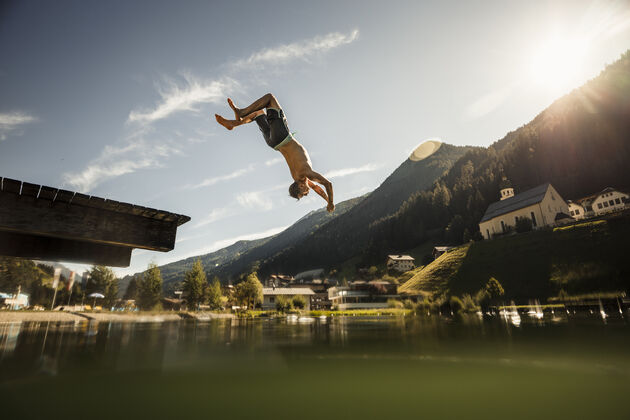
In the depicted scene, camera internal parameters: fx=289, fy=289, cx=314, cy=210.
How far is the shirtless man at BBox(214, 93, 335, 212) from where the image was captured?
5.42 meters

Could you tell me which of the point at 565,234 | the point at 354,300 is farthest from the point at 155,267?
the point at 565,234

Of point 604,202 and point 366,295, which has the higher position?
point 604,202

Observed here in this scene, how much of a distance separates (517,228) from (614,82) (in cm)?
11391

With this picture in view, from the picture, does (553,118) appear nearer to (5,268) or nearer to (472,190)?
(472,190)

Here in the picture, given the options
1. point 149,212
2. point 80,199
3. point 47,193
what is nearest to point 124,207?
point 149,212

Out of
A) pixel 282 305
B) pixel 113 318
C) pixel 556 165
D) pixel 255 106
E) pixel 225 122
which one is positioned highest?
pixel 556 165

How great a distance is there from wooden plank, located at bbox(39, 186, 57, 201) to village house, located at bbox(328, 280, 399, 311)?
65758 millimetres

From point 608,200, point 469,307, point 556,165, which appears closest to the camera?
point 469,307

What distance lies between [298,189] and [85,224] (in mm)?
3437

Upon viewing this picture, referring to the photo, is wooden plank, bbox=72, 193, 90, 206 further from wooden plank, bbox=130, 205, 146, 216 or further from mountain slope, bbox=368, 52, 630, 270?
mountain slope, bbox=368, 52, 630, 270

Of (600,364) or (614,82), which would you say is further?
(614,82)

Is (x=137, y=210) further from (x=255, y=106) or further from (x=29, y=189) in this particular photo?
(x=255, y=106)

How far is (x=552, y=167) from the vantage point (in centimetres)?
11062

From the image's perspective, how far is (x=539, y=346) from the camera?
462 centimetres
